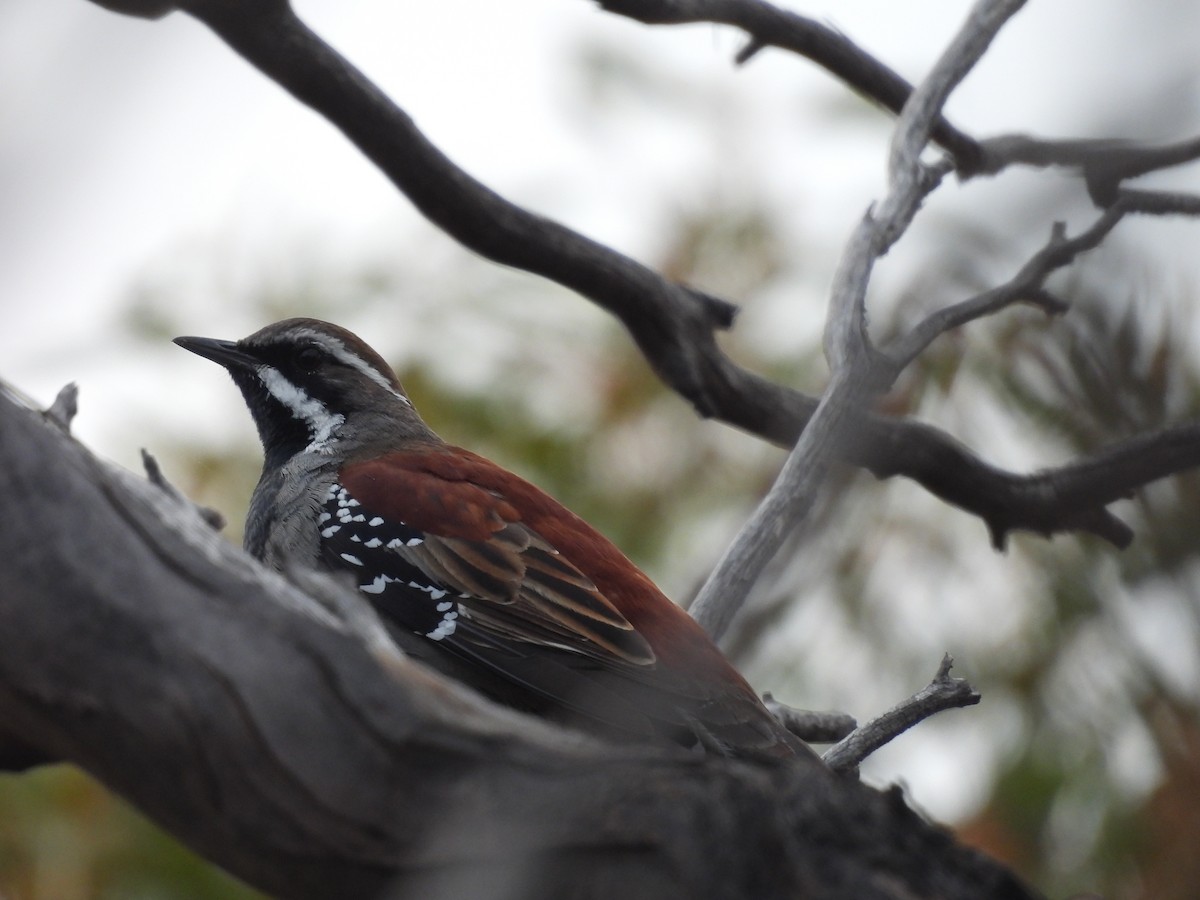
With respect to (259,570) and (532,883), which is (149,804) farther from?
(532,883)

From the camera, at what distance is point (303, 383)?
519 cm

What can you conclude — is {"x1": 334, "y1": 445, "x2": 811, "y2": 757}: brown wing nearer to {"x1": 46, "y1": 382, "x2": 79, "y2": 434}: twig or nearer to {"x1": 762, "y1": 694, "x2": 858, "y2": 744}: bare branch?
{"x1": 762, "y1": 694, "x2": 858, "y2": 744}: bare branch

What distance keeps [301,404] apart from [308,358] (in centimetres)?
20

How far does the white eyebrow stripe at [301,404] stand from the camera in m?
5.11

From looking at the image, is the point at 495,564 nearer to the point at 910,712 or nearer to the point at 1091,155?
the point at 910,712

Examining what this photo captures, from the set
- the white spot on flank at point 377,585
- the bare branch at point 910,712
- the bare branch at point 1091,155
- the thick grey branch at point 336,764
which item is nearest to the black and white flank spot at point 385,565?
the white spot on flank at point 377,585

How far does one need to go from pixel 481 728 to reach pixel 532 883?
25 cm

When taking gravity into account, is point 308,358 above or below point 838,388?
below

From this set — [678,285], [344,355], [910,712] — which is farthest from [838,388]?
[344,355]

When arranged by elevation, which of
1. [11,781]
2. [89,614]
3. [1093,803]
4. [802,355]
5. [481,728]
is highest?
[802,355]

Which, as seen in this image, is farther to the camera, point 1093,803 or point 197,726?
point 1093,803

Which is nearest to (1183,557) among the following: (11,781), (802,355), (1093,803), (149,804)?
(1093,803)

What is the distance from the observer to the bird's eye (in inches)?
205

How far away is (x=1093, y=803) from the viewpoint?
4.54m
